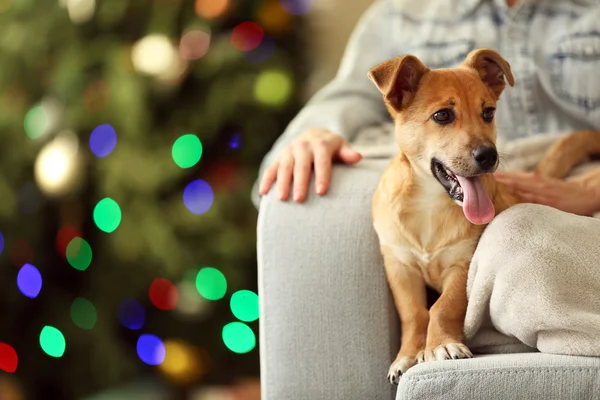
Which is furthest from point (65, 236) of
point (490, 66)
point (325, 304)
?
point (490, 66)

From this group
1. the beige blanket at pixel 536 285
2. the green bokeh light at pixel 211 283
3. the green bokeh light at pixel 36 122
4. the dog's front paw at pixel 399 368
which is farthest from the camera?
the green bokeh light at pixel 211 283

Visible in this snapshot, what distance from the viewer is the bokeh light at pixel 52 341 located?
2145 mm

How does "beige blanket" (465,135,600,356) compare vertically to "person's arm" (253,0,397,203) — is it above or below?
below

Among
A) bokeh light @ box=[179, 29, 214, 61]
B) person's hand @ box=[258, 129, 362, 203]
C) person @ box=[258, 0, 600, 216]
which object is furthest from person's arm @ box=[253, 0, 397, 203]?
bokeh light @ box=[179, 29, 214, 61]

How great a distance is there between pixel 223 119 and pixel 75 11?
495 millimetres

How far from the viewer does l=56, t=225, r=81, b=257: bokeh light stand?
2.14 meters

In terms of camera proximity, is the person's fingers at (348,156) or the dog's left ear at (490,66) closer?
the dog's left ear at (490,66)

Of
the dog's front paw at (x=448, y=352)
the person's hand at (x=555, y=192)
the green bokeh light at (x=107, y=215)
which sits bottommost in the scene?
the green bokeh light at (x=107, y=215)

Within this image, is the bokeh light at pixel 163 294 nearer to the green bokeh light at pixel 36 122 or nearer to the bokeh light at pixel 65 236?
the bokeh light at pixel 65 236

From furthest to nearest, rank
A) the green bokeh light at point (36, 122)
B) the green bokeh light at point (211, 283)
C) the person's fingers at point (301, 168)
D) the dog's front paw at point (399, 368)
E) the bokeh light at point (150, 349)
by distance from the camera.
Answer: the bokeh light at point (150, 349) < the green bokeh light at point (211, 283) < the green bokeh light at point (36, 122) < the person's fingers at point (301, 168) < the dog's front paw at point (399, 368)

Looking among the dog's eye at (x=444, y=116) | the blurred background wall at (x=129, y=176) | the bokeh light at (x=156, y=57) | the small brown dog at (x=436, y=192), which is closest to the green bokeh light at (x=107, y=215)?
the blurred background wall at (x=129, y=176)

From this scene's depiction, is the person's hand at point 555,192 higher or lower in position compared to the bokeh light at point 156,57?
lower

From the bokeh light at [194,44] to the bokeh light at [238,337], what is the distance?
0.78m

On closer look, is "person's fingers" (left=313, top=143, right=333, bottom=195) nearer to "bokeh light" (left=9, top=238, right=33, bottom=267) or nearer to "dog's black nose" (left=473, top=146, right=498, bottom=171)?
"dog's black nose" (left=473, top=146, right=498, bottom=171)
